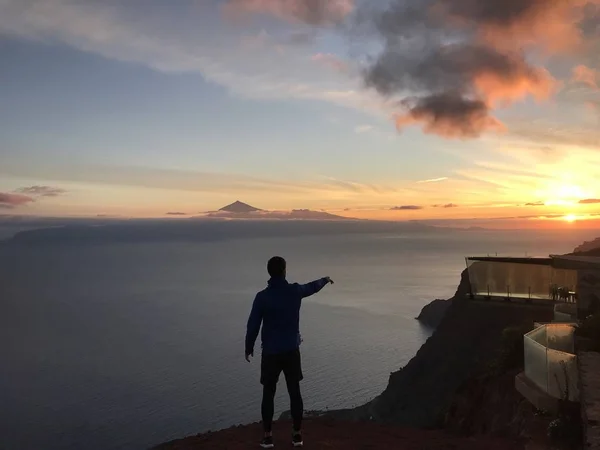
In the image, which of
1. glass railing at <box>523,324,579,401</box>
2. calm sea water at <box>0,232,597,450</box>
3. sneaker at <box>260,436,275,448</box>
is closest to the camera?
sneaker at <box>260,436,275,448</box>

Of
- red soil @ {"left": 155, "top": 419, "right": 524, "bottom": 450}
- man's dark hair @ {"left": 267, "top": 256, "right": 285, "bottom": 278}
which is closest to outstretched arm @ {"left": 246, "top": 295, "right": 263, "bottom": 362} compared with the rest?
man's dark hair @ {"left": 267, "top": 256, "right": 285, "bottom": 278}

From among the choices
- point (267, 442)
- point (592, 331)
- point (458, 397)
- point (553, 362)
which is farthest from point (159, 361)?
point (553, 362)

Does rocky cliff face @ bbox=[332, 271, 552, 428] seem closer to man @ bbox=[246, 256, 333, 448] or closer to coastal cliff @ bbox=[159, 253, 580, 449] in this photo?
coastal cliff @ bbox=[159, 253, 580, 449]

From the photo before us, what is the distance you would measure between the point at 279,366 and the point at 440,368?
129 ft

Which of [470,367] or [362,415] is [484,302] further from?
[362,415]

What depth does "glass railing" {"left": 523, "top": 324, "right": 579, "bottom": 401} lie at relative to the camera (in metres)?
8.97

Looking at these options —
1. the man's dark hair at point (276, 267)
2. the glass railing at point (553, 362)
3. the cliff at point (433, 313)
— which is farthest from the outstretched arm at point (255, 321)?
the cliff at point (433, 313)

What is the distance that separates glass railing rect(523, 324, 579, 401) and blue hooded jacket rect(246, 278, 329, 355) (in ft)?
17.1

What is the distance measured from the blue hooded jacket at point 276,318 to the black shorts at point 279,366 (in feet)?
0.26

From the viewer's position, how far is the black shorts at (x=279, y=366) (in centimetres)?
741

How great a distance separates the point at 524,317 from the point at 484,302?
2385mm

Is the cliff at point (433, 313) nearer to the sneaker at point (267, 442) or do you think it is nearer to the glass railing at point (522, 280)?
the glass railing at point (522, 280)

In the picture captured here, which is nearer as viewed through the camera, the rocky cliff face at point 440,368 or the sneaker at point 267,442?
the sneaker at point 267,442

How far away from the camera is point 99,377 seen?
64.2 metres
